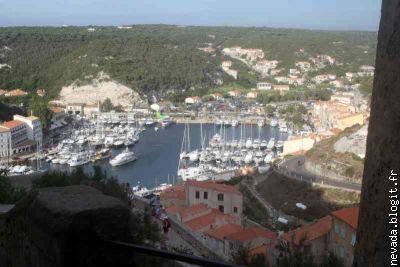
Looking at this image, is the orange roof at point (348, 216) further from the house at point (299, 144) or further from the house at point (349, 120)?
the house at point (349, 120)

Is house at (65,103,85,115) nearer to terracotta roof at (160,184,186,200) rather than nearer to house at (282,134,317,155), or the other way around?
house at (282,134,317,155)

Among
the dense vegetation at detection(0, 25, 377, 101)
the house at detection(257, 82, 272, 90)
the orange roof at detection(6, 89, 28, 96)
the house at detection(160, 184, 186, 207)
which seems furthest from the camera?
the house at detection(257, 82, 272, 90)

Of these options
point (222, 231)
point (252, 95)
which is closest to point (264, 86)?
point (252, 95)

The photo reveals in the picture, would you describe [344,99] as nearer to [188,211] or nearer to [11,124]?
[11,124]

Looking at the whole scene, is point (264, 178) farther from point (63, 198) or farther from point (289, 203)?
point (63, 198)

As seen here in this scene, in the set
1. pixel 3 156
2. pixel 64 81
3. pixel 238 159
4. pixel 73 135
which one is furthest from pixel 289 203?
pixel 64 81

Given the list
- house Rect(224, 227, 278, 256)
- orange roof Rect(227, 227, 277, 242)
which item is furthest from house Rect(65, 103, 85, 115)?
house Rect(224, 227, 278, 256)
